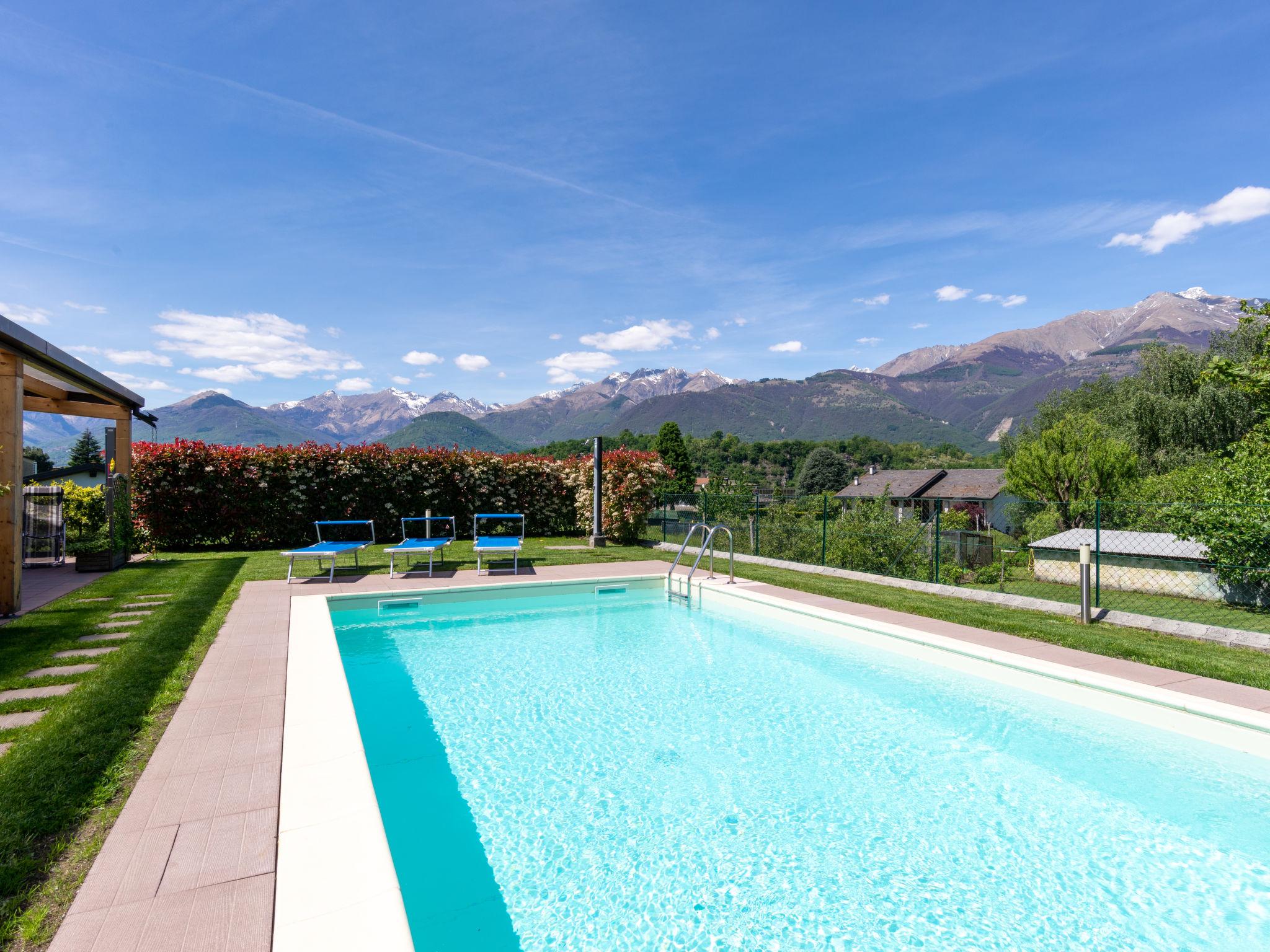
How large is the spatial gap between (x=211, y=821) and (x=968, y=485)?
62667 mm

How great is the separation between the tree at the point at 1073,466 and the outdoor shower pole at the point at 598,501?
16608 mm

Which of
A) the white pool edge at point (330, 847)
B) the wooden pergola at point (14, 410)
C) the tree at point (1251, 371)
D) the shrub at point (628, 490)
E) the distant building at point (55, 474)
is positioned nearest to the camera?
the white pool edge at point (330, 847)

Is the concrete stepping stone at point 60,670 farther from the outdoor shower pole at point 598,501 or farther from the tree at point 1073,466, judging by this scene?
the tree at point 1073,466

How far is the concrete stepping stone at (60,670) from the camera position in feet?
12.7

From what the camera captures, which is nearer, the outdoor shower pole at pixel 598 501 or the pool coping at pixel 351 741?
the pool coping at pixel 351 741

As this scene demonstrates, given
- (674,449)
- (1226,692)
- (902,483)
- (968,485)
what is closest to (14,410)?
(1226,692)

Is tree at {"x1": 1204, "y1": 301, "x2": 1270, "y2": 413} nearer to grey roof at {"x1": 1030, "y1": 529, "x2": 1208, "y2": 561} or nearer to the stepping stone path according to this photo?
grey roof at {"x1": 1030, "y1": 529, "x2": 1208, "y2": 561}

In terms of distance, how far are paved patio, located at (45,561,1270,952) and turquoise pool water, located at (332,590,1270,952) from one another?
0.62m

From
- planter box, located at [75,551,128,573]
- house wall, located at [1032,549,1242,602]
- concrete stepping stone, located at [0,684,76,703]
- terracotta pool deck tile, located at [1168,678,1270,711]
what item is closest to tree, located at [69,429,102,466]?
planter box, located at [75,551,128,573]

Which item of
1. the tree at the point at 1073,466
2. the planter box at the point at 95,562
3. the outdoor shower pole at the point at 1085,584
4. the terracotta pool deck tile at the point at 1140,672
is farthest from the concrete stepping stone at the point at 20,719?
the tree at the point at 1073,466

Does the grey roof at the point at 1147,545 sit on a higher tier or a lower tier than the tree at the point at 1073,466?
lower

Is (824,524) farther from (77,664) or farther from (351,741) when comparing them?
(77,664)

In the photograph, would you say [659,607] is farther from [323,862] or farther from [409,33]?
[409,33]

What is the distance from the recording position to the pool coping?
5.67ft
